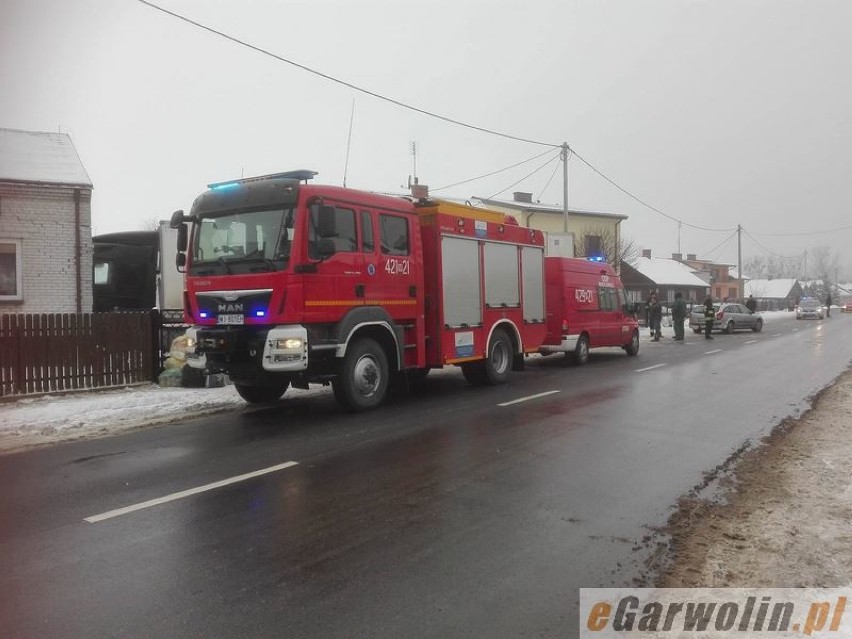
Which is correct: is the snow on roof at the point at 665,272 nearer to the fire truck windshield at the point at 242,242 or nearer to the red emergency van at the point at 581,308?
the red emergency van at the point at 581,308

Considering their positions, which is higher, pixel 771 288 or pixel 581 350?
pixel 771 288

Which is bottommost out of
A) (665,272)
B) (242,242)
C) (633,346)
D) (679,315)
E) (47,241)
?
(633,346)

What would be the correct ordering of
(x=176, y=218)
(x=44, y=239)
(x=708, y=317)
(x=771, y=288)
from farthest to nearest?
1. (x=771, y=288)
2. (x=708, y=317)
3. (x=44, y=239)
4. (x=176, y=218)

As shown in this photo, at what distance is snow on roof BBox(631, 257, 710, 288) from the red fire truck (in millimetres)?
51708

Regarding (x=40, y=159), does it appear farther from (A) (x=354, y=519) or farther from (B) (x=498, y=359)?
(A) (x=354, y=519)

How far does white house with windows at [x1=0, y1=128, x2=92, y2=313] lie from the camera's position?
49.6 feet

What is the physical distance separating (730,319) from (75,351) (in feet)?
A: 90.3

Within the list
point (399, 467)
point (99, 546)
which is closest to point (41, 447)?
point (99, 546)

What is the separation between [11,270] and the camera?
50.1 feet

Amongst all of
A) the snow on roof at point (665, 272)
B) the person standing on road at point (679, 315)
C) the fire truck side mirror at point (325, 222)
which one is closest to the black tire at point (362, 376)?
the fire truck side mirror at point (325, 222)

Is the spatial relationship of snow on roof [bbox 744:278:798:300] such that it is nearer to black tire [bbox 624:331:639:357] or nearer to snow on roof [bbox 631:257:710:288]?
snow on roof [bbox 631:257:710:288]

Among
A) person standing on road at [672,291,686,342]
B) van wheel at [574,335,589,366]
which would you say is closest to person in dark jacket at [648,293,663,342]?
person standing on road at [672,291,686,342]

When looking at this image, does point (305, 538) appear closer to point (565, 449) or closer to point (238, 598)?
point (238, 598)

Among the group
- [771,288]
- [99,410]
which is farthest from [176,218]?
[771,288]
